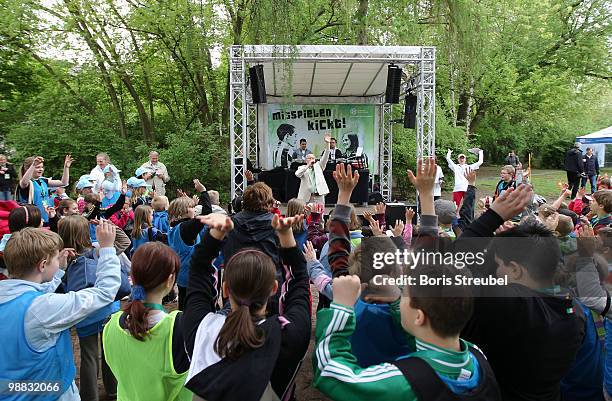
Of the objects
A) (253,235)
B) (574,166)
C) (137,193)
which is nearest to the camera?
(253,235)

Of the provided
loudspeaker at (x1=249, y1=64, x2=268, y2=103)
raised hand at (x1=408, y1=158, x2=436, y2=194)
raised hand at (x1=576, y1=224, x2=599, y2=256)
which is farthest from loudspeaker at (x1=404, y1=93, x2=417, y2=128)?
raised hand at (x1=408, y1=158, x2=436, y2=194)

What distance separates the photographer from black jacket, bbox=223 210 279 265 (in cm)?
292

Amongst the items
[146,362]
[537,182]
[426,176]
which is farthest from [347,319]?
[537,182]

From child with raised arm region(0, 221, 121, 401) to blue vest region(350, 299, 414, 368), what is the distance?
113 cm

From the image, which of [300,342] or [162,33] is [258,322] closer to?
[300,342]

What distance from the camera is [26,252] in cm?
191

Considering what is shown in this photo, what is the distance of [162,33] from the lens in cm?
1384

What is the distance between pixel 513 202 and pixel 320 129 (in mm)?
11814

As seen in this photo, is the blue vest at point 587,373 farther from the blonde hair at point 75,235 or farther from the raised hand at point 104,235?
the blonde hair at point 75,235

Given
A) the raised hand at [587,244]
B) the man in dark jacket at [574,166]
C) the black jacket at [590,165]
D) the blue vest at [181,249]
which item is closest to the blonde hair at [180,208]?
the blue vest at [181,249]

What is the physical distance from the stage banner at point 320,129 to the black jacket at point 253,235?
10175 millimetres

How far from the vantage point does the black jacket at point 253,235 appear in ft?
9.57

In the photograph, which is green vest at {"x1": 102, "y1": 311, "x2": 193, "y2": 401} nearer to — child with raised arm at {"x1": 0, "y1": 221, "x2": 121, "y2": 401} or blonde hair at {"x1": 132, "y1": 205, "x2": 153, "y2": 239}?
child with raised arm at {"x1": 0, "y1": 221, "x2": 121, "y2": 401}

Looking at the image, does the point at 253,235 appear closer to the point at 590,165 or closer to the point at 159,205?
the point at 159,205
